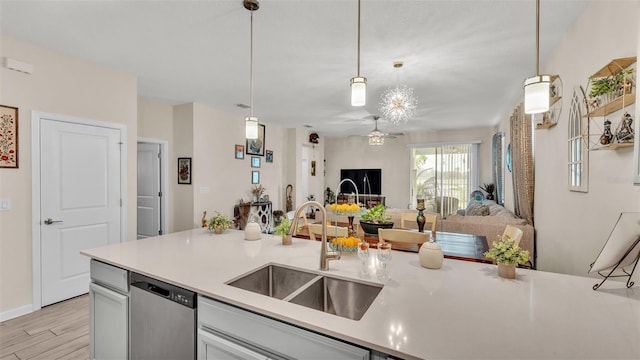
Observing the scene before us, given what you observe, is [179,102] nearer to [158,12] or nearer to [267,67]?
[267,67]

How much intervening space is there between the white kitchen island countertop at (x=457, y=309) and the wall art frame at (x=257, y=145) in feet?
14.4

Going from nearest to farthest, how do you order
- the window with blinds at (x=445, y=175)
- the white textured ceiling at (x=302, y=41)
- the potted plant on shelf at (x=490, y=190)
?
the white textured ceiling at (x=302, y=41) < the potted plant on shelf at (x=490, y=190) < the window with blinds at (x=445, y=175)

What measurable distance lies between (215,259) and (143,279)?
1.24 feet

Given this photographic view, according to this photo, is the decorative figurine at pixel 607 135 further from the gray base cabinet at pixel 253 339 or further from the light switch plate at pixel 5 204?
the light switch plate at pixel 5 204

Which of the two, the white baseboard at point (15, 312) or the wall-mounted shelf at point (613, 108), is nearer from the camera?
the wall-mounted shelf at point (613, 108)

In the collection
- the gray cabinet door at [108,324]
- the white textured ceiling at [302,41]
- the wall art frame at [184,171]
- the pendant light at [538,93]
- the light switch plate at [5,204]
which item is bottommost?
the gray cabinet door at [108,324]

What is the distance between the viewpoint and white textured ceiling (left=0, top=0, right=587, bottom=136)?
2.11 meters

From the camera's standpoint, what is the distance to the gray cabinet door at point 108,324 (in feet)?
5.35

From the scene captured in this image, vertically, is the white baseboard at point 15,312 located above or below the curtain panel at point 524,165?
below

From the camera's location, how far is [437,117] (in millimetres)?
5797

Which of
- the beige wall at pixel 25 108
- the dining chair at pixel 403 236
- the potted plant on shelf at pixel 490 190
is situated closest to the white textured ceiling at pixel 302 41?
the beige wall at pixel 25 108

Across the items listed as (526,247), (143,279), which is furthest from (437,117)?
(143,279)

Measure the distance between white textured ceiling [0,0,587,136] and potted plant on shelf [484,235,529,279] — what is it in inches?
68.0

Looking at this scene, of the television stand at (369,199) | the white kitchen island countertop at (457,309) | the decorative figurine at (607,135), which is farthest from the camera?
the television stand at (369,199)
